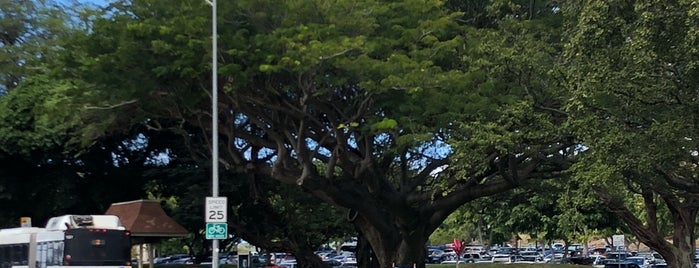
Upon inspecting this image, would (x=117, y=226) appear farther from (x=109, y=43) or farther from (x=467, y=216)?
(x=467, y=216)

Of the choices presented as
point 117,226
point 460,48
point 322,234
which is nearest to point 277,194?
point 322,234

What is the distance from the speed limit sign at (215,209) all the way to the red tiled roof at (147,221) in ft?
34.7

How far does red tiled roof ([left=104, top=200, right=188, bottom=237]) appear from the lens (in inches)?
1142

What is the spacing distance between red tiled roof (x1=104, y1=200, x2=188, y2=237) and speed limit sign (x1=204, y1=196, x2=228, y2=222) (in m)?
10.6

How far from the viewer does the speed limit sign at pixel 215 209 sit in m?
19.1

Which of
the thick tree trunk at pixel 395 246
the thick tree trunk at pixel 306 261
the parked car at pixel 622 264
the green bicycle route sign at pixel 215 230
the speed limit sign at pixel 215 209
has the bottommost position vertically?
the parked car at pixel 622 264

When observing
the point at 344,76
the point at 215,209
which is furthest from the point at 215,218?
the point at 344,76

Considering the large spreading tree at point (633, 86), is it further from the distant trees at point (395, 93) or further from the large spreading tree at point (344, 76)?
the large spreading tree at point (344, 76)

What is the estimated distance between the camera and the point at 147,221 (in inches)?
1155

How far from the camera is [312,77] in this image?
76.7ft

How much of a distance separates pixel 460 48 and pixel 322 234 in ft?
73.3

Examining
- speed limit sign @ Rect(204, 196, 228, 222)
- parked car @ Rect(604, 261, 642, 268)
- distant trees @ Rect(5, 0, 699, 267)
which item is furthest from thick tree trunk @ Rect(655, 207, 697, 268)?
speed limit sign @ Rect(204, 196, 228, 222)

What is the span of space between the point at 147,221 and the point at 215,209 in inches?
434

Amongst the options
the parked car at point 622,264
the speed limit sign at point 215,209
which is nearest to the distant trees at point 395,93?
the speed limit sign at point 215,209
